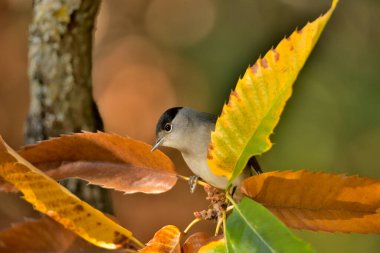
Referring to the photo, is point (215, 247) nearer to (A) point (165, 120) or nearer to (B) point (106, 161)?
(B) point (106, 161)

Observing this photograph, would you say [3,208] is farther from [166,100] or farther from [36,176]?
[36,176]

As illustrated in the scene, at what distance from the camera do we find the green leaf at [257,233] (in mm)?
330

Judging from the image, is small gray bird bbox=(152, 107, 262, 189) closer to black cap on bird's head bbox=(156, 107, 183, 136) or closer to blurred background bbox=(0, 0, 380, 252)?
black cap on bird's head bbox=(156, 107, 183, 136)

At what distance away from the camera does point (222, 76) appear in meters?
2.06

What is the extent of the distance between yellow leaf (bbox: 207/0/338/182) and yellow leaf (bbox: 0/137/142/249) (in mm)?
76

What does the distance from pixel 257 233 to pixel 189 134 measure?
2.13 feet

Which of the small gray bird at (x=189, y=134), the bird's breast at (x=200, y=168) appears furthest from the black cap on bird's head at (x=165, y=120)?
the bird's breast at (x=200, y=168)

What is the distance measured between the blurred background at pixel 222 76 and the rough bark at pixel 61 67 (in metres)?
0.95

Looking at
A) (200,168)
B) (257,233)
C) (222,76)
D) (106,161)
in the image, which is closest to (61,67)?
(200,168)

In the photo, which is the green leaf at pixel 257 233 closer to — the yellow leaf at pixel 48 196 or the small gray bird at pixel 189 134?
the yellow leaf at pixel 48 196

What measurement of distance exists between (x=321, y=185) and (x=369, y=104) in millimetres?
1700

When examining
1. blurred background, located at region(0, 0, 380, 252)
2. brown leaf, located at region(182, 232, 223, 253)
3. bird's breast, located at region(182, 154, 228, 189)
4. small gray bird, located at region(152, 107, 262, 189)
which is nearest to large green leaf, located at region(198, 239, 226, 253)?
brown leaf, located at region(182, 232, 223, 253)

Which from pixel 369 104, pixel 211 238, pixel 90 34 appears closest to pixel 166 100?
pixel 369 104

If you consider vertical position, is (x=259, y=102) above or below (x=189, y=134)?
above
